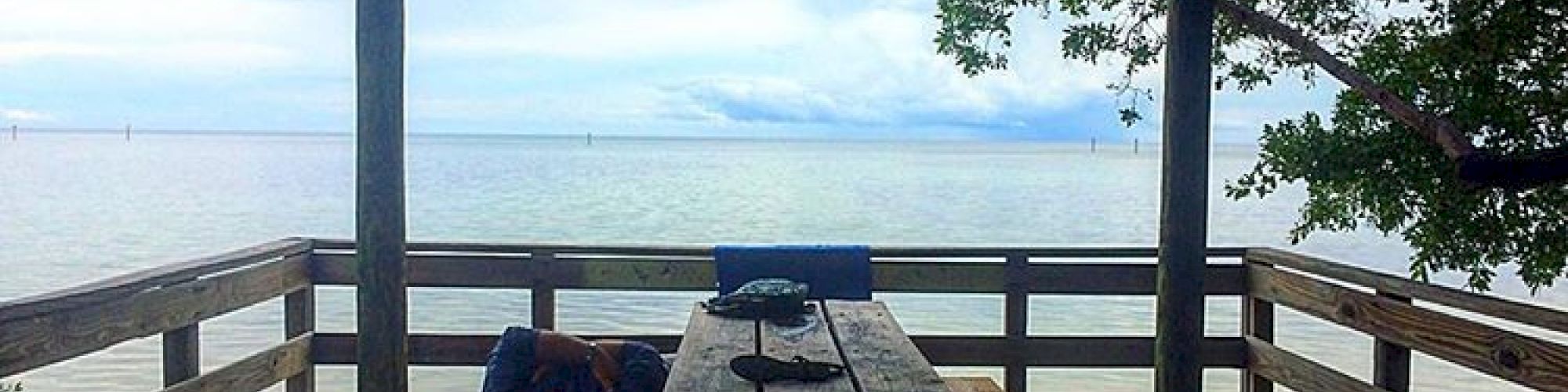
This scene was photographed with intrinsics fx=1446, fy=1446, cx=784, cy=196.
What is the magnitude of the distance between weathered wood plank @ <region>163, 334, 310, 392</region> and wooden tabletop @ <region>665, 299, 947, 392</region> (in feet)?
3.77

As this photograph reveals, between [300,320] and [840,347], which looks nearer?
[840,347]

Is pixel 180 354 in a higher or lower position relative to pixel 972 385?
higher

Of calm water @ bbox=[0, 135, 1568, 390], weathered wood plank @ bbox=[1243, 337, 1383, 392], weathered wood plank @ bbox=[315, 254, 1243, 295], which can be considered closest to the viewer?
weathered wood plank @ bbox=[1243, 337, 1383, 392]

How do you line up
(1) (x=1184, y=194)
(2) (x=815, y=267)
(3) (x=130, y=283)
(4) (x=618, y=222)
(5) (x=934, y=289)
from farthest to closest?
(4) (x=618, y=222)
(5) (x=934, y=289)
(2) (x=815, y=267)
(1) (x=1184, y=194)
(3) (x=130, y=283)

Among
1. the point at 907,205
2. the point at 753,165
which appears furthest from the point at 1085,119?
the point at 753,165

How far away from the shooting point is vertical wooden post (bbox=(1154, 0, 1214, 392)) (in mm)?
3498

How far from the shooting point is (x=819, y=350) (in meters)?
2.80

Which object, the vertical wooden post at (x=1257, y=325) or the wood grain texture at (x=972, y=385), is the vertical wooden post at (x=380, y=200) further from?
the vertical wooden post at (x=1257, y=325)

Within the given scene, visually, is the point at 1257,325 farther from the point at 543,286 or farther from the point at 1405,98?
the point at 543,286

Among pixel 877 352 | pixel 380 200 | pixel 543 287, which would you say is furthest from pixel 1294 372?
pixel 380 200

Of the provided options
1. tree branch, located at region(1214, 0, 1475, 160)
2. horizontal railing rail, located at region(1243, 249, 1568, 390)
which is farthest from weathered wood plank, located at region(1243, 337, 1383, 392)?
tree branch, located at region(1214, 0, 1475, 160)

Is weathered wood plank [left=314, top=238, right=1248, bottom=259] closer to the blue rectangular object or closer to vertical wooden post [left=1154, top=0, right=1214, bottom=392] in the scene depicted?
the blue rectangular object

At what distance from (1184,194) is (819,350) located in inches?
49.5

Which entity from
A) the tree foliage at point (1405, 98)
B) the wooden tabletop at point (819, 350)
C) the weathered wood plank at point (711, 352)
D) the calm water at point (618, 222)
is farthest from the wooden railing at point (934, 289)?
the weathered wood plank at point (711, 352)
